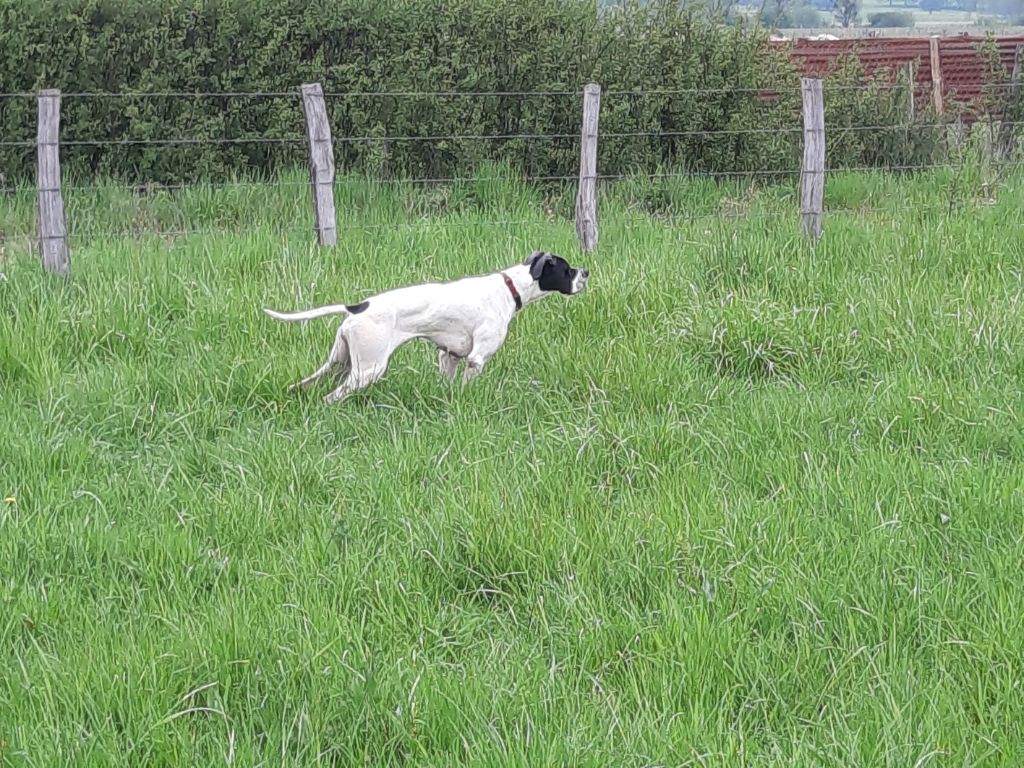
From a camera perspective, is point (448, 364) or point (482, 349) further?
point (448, 364)

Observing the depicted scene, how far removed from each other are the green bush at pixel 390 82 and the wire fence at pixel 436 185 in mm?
70

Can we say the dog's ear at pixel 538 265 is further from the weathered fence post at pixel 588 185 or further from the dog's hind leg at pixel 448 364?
the weathered fence post at pixel 588 185

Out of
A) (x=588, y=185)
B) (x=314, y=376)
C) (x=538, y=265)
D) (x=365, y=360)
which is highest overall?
(x=588, y=185)

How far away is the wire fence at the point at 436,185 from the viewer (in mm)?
10344

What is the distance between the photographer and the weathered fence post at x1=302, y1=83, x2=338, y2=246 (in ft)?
31.8

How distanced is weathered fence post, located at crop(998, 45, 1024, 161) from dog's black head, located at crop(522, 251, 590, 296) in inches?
347

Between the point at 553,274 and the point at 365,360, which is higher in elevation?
the point at 553,274

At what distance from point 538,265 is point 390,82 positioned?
650 cm

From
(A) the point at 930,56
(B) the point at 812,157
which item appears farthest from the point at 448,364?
(A) the point at 930,56

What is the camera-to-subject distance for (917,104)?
53.5 feet

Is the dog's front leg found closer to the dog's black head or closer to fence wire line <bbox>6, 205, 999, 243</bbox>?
the dog's black head

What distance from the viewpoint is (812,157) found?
10508 millimetres

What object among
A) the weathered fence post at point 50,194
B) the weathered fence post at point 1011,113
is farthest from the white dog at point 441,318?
the weathered fence post at point 1011,113

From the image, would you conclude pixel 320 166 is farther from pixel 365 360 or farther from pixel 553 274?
pixel 365 360
